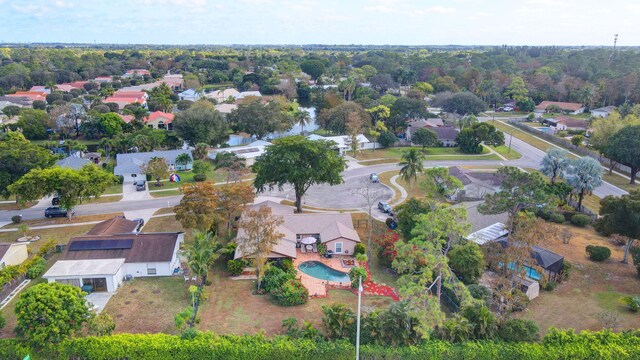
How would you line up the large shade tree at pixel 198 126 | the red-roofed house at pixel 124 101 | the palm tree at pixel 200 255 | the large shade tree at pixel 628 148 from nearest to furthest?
the palm tree at pixel 200 255, the large shade tree at pixel 628 148, the large shade tree at pixel 198 126, the red-roofed house at pixel 124 101

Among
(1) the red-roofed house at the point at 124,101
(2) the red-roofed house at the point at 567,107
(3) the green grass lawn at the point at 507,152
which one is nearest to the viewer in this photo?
(3) the green grass lawn at the point at 507,152

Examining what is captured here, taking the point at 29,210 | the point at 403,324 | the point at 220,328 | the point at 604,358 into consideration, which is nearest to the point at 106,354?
the point at 220,328

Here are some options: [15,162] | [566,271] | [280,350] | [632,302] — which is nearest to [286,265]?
[280,350]

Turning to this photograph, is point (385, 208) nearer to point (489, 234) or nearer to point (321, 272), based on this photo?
point (489, 234)

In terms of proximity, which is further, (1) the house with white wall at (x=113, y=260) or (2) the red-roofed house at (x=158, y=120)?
(2) the red-roofed house at (x=158, y=120)

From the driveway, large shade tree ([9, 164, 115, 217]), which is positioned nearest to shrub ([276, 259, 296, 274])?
large shade tree ([9, 164, 115, 217])

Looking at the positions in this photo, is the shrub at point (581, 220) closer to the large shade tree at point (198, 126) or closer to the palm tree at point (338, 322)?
the palm tree at point (338, 322)

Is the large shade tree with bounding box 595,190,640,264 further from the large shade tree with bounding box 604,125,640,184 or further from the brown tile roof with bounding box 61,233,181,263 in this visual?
the brown tile roof with bounding box 61,233,181,263

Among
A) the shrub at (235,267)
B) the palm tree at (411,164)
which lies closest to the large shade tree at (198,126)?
the palm tree at (411,164)
